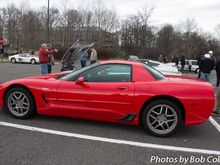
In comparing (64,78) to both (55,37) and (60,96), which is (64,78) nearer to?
(60,96)

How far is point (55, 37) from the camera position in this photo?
63.4 metres

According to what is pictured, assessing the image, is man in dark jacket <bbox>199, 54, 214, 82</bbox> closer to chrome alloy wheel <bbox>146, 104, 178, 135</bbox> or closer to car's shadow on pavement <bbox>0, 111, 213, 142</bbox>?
car's shadow on pavement <bbox>0, 111, 213, 142</bbox>

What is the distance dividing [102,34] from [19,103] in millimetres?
63405

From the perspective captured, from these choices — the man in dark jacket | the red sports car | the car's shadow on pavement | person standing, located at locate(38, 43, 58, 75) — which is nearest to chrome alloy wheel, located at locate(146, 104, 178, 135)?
the red sports car

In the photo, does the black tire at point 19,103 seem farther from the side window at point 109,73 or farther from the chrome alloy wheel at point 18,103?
the side window at point 109,73

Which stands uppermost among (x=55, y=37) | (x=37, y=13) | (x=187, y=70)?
(x=37, y=13)

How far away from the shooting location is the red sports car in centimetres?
492

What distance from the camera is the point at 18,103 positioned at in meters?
5.58

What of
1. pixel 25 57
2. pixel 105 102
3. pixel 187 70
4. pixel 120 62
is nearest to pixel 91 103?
pixel 105 102

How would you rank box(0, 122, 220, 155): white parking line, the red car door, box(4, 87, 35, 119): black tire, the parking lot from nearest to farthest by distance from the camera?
the parking lot < box(0, 122, 220, 155): white parking line < the red car door < box(4, 87, 35, 119): black tire

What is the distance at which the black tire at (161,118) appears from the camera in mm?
4910

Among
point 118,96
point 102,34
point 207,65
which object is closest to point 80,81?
point 118,96

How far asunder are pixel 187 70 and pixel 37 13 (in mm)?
46283

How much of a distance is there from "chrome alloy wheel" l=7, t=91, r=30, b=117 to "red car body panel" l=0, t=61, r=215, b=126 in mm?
220
